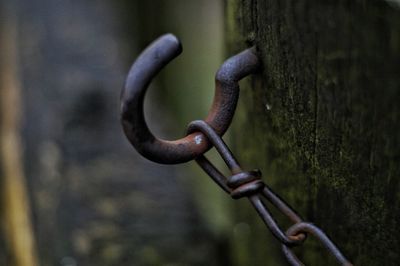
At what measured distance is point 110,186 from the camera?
1.73 m

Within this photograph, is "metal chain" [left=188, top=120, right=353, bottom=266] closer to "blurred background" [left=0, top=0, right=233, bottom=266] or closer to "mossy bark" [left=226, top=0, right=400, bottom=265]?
"mossy bark" [left=226, top=0, right=400, bottom=265]

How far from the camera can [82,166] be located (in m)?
1.74

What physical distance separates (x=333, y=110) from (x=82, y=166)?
1053mm

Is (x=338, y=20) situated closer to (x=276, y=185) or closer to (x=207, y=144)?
(x=207, y=144)

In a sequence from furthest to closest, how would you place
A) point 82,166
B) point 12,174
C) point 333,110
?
point 12,174 → point 82,166 → point 333,110

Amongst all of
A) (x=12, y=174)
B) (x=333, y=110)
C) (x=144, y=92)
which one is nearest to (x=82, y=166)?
(x=12, y=174)

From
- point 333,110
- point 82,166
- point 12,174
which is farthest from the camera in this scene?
point 12,174

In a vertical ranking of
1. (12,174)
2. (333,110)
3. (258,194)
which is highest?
(333,110)

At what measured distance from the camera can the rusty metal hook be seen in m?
0.84

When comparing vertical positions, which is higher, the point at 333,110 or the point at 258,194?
the point at 333,110

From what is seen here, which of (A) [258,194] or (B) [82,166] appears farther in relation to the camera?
(B) [82,166]

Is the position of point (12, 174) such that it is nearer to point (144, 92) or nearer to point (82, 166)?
point (82, 166)

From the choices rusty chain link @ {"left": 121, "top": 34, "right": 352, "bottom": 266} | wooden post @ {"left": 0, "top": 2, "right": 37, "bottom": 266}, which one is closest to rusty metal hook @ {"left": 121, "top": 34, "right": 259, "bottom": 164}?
rusty chain link @ {"left": 121, "top": 34, "right": 352, "bottom": 266}

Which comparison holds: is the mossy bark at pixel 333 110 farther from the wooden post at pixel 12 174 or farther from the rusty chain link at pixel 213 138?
the wooden post at pixel 12 174
